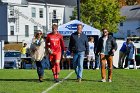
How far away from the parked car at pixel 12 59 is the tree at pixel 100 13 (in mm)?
30982

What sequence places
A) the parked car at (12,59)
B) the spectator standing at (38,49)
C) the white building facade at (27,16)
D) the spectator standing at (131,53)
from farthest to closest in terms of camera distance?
the white building facade at (27,16) < the parked car at (12,59) < the spectator standing at (131,53) < the spectator standing at (38,49)

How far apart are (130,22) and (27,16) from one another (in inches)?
1249

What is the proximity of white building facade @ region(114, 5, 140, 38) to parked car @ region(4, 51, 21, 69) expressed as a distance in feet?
199

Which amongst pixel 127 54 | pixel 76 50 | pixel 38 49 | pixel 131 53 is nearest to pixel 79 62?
pixel 76 50

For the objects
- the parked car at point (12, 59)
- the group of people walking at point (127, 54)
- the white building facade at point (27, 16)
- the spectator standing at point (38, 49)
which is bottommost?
the parked car at point (12, 59)

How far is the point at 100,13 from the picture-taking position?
6700 cm

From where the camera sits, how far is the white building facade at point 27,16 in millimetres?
66188

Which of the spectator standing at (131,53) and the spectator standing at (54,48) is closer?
the spectator standing at (54,48)

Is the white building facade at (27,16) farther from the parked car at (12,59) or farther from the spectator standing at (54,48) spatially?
the spectator standing at (54,48)

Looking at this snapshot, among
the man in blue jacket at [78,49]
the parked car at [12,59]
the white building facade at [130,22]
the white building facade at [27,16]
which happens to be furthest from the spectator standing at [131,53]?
the white building facade at [130,22]

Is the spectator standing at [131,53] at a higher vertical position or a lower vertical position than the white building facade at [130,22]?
lower

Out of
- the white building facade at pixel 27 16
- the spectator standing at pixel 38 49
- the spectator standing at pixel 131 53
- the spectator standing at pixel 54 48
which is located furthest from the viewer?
the white building facade at pixel 27 16

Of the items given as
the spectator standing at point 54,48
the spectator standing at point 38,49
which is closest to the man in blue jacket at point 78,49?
the spectator standing at point 54,48

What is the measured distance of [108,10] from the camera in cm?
6675
